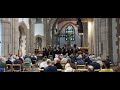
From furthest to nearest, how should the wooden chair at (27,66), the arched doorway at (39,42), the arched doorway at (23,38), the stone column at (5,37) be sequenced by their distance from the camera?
the arched doorway at (39,42)
the arched doorway at (23,38)
the stone column at (5,37)
the wooden chair at (27,66)

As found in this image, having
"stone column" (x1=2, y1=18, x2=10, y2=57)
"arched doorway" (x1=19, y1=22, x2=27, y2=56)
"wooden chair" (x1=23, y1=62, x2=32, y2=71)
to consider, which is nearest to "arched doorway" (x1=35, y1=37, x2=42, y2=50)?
"arched doorway" (x1=19, y1=22, x2=27, y2=56)

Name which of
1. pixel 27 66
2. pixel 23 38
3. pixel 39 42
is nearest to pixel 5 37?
pixel 27 66

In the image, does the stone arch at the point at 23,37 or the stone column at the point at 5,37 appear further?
the stone arch at the point at 23,37

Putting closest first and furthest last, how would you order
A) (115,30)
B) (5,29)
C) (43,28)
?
(115,30) → (5,29) → (43,28)

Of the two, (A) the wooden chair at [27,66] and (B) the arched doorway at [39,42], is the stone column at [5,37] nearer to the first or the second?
(A) the wooden chair at [27,66]

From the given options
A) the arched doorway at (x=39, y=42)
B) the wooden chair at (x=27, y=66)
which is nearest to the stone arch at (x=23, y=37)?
the arched doorway at (x=39, y=42)

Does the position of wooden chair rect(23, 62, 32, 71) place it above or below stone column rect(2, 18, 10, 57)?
below

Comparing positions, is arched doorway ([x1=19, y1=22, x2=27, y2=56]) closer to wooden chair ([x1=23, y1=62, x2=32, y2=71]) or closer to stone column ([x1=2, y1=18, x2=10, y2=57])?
stone column ([x1=2, y1=18, x2=10, y2=57])

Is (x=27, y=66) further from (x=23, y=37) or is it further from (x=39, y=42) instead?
(x=39, y=42)

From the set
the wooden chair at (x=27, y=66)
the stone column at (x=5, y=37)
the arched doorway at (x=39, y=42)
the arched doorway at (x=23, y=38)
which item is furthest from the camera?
the arched doorway at (x=39, y=42)
